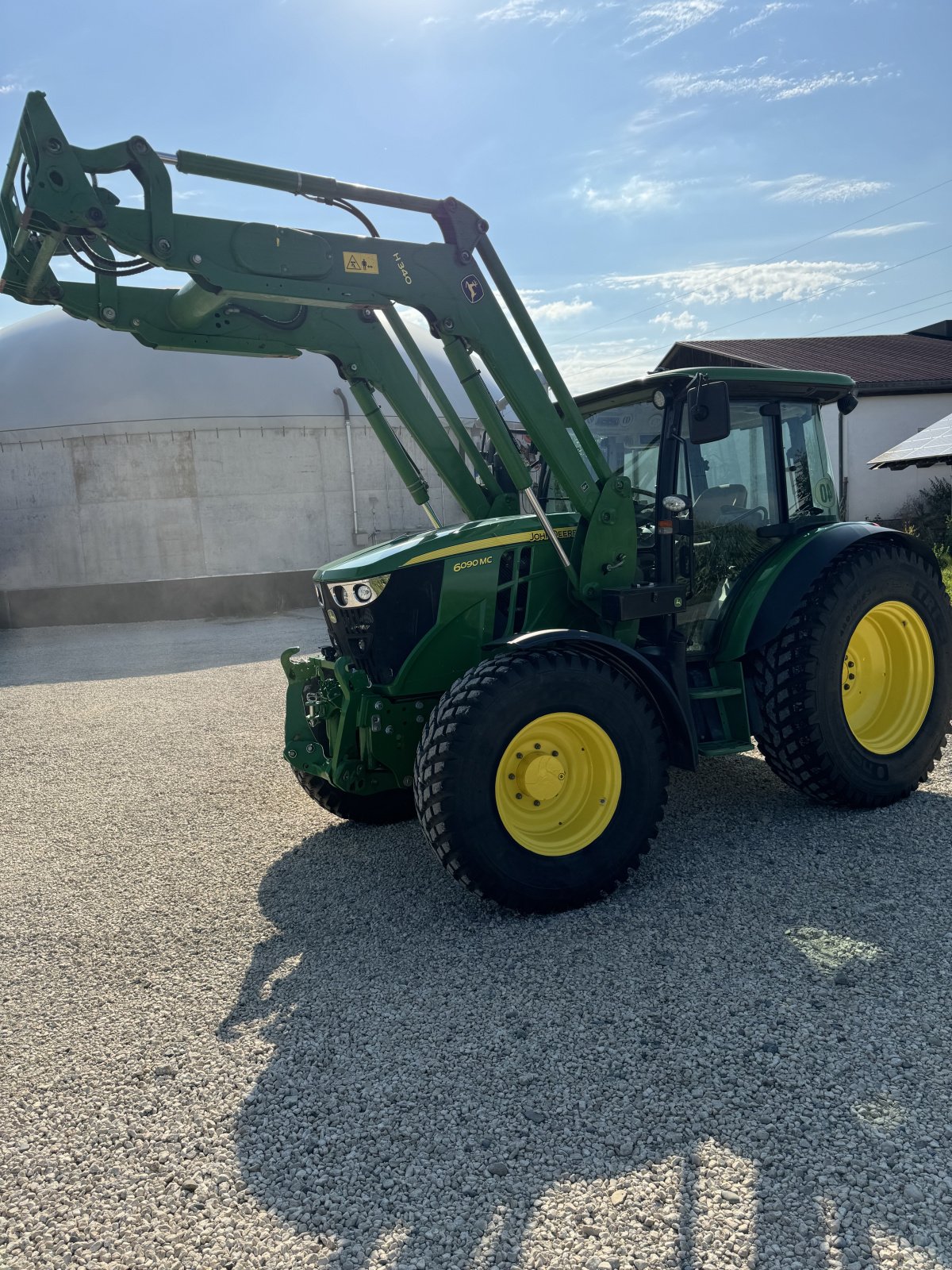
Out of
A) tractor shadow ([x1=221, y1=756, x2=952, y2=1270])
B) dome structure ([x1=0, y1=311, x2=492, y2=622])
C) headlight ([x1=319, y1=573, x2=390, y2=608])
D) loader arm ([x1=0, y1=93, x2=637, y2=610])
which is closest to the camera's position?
tractor shadow ([x1=221, y1=756, x2=952, y2=1270])

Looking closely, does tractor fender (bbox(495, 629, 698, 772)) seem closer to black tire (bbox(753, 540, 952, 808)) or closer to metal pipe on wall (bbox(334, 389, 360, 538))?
black tire (bbox(753, 540, 952, 808))

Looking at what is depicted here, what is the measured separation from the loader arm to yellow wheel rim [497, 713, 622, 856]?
2.54ft

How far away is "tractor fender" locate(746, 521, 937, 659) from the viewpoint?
4.72 meters

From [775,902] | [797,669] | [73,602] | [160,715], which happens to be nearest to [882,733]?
[797,669]

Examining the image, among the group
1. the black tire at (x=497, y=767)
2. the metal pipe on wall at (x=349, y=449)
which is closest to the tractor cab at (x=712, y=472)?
the black tire at (x=497, y=767)

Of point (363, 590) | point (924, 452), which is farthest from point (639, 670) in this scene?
point (924, 452)

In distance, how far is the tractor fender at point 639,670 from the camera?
4.03m

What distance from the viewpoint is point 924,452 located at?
16.9 m

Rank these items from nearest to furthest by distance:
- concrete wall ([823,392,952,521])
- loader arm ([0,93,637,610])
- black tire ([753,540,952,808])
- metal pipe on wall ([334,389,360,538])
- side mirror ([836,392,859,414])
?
loader arm ([0,93,637,610]) → black tire ([753,540,952,808]) → side mirror ([836,392,859,414]) → metal pipe on wall ([334,389,360,538]) → concrete wall ([823,392,952,521])

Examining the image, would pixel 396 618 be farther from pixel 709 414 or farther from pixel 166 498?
pixel 166 498

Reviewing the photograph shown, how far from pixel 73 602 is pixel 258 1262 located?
1637 cm

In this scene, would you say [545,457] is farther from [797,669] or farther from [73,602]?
[73,602]

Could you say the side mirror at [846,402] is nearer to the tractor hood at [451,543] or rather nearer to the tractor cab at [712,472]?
the tractor cab at [712,472]

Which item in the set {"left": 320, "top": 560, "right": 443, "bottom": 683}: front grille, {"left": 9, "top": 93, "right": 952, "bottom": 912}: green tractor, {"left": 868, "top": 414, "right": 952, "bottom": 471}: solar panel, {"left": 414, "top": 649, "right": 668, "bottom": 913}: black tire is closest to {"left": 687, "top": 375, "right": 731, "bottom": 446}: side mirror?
{"left": 9, "top": 93, "right": 952, "bottom": 912}: green tractor
